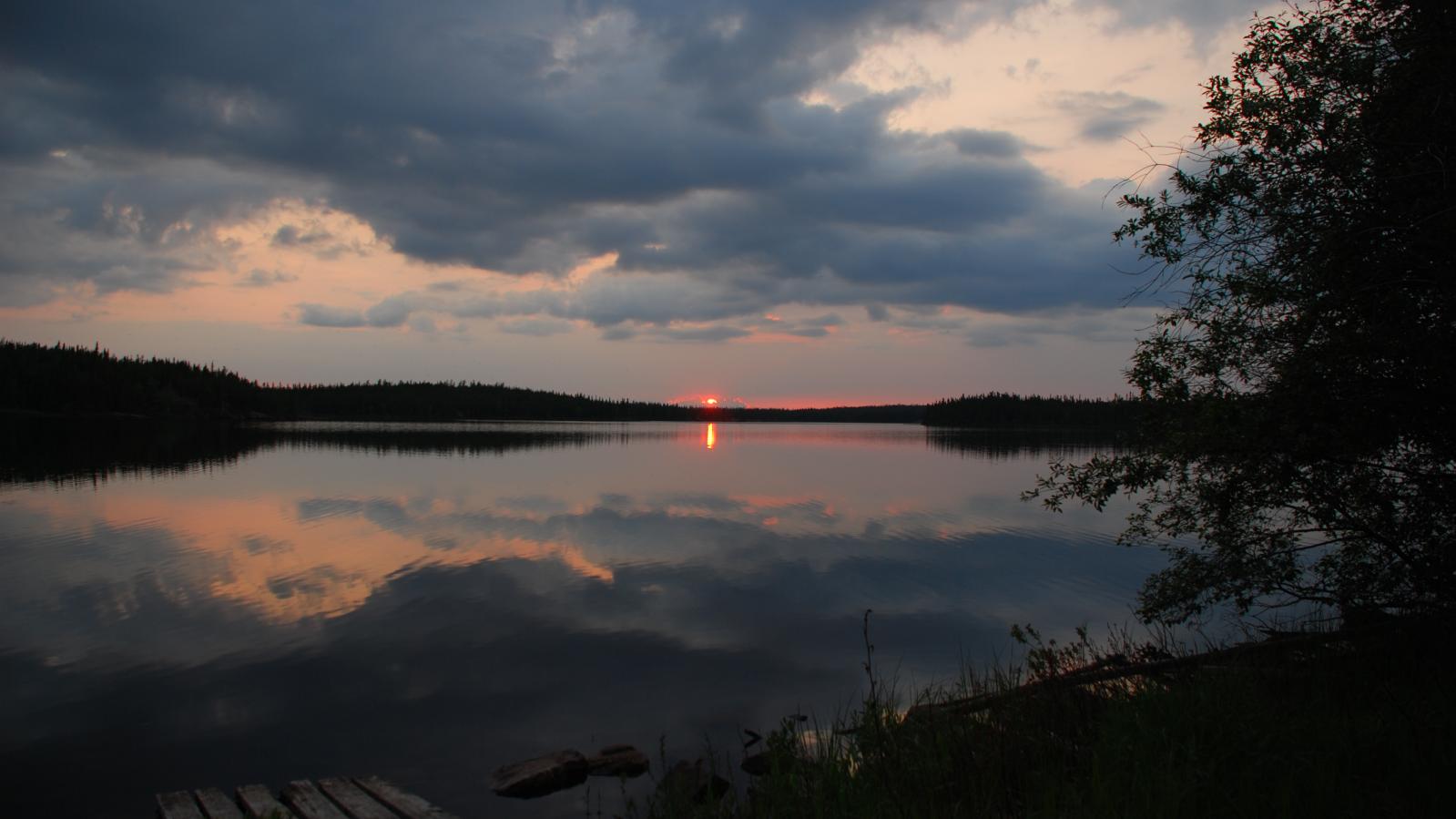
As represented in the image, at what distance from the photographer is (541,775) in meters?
11.0

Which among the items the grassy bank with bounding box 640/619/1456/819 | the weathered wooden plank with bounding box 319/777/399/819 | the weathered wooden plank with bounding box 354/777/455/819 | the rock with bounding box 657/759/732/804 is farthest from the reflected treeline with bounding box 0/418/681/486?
the grassy bank with bounding box 640/619/1456/819

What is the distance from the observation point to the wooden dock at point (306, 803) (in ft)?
30.5

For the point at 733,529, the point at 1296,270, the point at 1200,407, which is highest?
the point at 1296,270

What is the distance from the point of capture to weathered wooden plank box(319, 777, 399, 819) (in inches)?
368

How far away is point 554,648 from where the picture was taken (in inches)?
682

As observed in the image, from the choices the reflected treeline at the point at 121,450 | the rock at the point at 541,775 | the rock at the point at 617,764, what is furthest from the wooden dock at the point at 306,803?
the reflected treeline at the point at 121,450

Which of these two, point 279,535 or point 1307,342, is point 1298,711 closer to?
point 1307,342

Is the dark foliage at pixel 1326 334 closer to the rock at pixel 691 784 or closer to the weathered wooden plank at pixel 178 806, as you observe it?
the rock at pixel 691 784

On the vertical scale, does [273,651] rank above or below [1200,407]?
below

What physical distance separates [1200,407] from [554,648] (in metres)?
13.5

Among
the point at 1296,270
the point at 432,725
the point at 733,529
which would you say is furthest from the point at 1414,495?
the point at 733,529

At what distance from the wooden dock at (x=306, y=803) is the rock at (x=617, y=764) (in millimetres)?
2587

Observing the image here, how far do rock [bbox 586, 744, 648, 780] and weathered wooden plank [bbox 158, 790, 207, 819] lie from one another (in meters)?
4.92

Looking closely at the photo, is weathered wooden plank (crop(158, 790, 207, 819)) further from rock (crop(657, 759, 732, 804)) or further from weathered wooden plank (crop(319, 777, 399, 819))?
rock (crop(657, 759, 732, 804))
